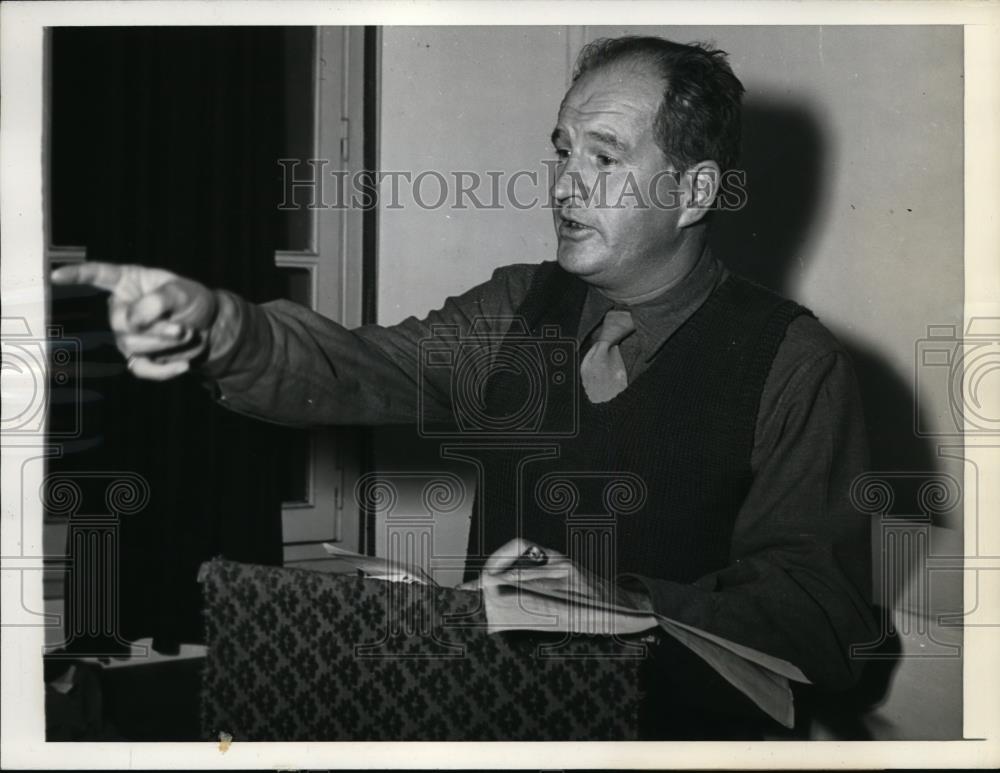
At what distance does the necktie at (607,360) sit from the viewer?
3.74 ft

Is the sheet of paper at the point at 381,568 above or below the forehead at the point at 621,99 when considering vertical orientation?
below

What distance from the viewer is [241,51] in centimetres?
118

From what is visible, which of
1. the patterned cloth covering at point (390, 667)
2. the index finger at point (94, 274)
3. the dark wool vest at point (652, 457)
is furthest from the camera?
the dark wool vest at point (652, 457)

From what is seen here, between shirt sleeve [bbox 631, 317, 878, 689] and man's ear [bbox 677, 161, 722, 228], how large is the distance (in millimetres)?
165

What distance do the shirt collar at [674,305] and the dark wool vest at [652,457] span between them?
1 cm

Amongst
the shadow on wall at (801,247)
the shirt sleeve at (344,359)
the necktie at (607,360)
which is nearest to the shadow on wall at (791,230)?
the shadow on wall at (801,247)

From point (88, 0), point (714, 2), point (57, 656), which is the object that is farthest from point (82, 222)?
point (714, 2)

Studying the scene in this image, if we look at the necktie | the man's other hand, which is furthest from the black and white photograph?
Result: the man's other hand

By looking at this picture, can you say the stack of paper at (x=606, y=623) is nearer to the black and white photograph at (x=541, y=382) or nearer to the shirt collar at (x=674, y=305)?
the black and white photograph at (x=541, y=382)

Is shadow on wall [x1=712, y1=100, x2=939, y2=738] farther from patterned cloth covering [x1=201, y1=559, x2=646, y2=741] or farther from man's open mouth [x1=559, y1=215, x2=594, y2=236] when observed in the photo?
patterned cloth covering [x1=201, y1=559, x2=646, y2=741]

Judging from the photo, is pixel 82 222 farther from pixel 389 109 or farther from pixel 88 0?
pixel 389 109

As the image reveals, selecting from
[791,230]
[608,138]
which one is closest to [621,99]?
[608,138]

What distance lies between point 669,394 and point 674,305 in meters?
0.10

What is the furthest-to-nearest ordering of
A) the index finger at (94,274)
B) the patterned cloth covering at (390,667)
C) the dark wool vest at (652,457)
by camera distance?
the dark wool vest at (652,457) < the patterned cloth covering at (390,667) < the index finger at (94,274)
